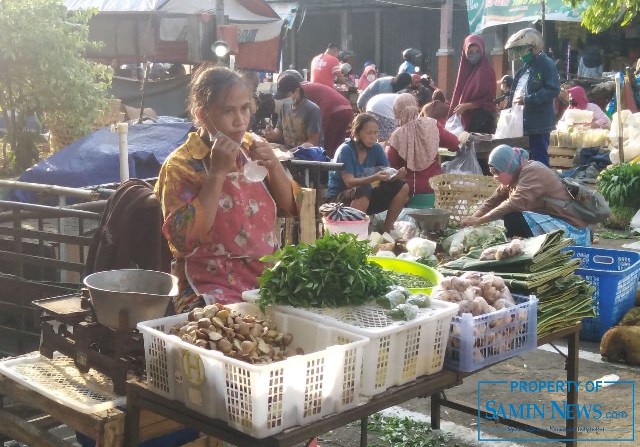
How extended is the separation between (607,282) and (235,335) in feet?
11.8

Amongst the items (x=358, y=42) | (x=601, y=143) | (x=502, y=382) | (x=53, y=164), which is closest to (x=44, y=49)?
(x=53, y=164)

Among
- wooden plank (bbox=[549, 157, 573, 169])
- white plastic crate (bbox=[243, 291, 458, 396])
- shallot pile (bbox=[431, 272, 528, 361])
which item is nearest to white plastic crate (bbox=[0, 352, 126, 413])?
white plastic crate (bbox=[243, 291, 458, 396])

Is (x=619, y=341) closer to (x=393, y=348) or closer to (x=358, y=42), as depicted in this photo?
(x=393, y=348)

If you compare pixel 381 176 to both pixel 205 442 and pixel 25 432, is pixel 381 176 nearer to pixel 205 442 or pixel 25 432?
pixel 205 442

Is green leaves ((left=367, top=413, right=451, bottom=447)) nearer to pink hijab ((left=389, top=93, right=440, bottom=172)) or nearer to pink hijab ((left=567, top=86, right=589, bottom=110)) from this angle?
pink hijab ((left=389, top=93, right=440, bottom=172))

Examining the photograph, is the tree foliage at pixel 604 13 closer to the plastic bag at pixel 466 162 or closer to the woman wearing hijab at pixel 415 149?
the plastic bag at pixel 466 162

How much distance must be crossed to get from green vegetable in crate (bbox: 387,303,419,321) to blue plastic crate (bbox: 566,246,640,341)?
2936 mm

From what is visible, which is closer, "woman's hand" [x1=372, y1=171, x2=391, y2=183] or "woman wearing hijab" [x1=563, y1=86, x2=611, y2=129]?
"woman's hand" [x1=372, y1=171, x2=391, y2=183]

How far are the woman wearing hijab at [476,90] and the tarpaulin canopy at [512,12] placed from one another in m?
7.18

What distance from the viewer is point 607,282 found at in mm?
5277

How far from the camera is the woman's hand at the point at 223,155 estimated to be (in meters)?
2.87

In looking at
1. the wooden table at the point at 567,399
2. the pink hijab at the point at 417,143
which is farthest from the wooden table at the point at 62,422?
the pink hijab at the point at 417,143

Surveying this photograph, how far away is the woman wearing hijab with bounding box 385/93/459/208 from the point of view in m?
7.90

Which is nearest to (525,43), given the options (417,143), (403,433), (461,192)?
(417,143)
